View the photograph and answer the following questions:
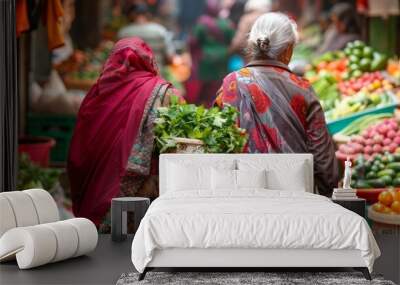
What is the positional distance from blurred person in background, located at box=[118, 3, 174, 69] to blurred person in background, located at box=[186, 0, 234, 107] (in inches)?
13.4

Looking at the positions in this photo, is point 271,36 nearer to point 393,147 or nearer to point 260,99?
point 260,99

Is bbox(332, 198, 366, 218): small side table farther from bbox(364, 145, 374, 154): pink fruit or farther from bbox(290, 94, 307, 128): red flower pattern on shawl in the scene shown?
bbox(364, 145, 374, 154): pink fruit

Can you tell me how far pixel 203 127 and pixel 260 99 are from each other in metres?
0.50

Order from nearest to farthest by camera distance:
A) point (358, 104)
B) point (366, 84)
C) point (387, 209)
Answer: point (387, 209)
point (358, 104)
point (366, 84)

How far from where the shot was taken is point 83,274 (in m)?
6.27

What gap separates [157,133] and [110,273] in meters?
1.63

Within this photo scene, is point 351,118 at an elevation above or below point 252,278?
above

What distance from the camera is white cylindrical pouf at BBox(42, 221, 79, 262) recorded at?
6.44 metres

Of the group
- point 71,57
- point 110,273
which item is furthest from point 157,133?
point 71,57

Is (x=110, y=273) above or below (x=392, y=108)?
below

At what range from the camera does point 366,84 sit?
1010 cm

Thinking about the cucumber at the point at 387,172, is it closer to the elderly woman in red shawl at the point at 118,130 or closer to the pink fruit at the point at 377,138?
the pink fruit at the point at 377,138

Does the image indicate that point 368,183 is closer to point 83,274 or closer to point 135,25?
point 83,274

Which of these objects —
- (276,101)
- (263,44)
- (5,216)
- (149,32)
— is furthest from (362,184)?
(149,32)
